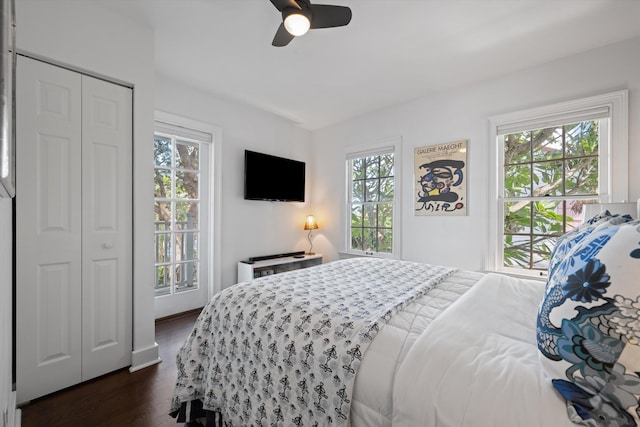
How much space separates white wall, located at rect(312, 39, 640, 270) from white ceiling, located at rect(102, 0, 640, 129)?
14 centimetres

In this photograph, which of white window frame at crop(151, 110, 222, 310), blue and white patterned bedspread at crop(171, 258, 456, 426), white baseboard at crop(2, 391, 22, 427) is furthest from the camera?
white window frame at crop(151, 110, 222, 310)

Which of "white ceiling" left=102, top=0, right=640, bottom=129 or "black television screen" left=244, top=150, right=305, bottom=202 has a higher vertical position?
"white ceiling" left=102, top=0, right=640, bottom=129

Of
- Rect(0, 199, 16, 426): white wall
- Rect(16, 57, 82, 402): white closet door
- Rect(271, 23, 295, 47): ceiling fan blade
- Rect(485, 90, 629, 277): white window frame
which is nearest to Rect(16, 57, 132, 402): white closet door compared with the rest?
Rect(16, 57, 82, 402): white closet door

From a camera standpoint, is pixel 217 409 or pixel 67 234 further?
pixel 67 234

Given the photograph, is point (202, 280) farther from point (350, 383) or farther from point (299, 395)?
point (350, 383)

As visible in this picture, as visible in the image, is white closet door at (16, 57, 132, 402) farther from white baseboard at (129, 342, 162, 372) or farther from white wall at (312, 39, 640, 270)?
white wall at (312, 39, 640, 270)

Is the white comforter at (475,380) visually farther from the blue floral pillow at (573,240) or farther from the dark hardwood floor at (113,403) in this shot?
the dark hardwood floor at (113,403)

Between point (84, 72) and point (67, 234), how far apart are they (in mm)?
1141

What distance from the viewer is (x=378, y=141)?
3789 mm

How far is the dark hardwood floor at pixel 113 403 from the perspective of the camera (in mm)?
1565

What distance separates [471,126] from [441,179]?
0.65 metres

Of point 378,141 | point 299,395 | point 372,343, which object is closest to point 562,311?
point 372,343

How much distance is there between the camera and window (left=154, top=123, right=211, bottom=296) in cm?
309

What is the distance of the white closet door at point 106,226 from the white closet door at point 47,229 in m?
0.05
